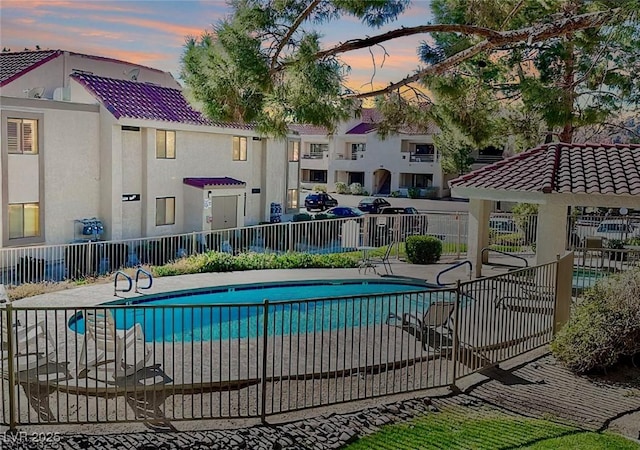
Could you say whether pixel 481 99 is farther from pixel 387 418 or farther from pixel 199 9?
pixel 387 418

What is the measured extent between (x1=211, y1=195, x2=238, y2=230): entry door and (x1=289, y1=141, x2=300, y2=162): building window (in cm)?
646

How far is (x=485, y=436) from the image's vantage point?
7.93 m

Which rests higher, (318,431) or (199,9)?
(199,9)

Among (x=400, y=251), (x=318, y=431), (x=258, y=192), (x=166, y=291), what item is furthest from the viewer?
(x=258, y=192)

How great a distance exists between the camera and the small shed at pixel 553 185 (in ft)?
54.9

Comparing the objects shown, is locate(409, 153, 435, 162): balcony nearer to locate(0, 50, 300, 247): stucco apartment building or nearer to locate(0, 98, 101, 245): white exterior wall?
locate(0, 50, 300, 247): stucco apartment building

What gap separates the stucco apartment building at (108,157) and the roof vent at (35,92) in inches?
1.9

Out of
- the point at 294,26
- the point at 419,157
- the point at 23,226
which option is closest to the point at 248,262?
the point at 23,226

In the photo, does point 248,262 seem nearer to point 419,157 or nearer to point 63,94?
point 63,94

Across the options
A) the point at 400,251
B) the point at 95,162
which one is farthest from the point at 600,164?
the point at 95,162

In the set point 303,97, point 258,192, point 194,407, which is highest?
point 303,97

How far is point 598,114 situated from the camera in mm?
16328

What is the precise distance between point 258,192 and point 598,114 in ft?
69.5

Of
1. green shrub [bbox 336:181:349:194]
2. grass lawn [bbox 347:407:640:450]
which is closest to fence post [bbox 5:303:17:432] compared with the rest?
grass lawn [bbox 347:407:640:450]
